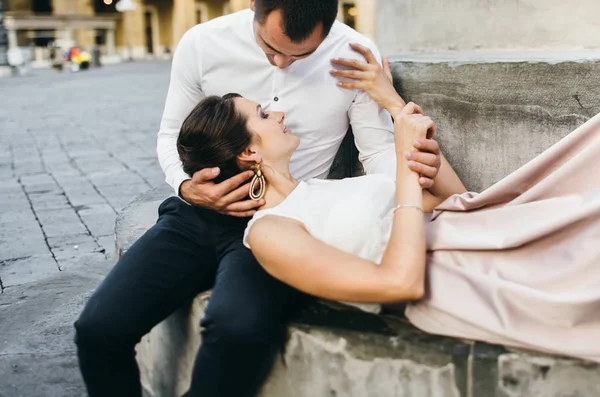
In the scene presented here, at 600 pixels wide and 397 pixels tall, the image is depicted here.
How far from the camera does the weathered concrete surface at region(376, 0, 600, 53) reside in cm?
265

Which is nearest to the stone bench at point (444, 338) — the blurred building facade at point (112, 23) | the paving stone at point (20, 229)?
the paving stone at point (20, 229)

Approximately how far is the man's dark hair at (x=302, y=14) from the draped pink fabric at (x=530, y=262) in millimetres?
709

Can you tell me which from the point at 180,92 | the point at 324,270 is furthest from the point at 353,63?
the point at 324,270

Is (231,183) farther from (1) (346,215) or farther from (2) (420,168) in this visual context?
(2) (420,168)

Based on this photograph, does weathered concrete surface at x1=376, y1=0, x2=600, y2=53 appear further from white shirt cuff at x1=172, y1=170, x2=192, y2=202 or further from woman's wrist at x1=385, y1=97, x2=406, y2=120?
white shirt cuff at x1=172, y1=170, x2=192, y2=202

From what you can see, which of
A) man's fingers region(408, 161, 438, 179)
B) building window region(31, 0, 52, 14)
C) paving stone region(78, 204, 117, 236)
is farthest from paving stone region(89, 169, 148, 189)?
building window region(31, 0, 52, 14)

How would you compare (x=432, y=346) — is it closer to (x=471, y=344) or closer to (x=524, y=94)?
(x=471, y=344)

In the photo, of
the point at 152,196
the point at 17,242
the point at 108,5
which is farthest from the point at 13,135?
the point at 108,5

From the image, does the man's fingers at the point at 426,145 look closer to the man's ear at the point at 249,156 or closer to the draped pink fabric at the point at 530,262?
the draped pink fabric at the point at 530,262

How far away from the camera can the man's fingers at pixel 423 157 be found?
2.02 m

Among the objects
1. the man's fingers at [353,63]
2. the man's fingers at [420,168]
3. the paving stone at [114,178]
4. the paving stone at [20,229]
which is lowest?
the paving stone at [114,178]

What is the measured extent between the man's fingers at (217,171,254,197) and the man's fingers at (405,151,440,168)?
486 mm

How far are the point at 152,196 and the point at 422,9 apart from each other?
4.92 feet

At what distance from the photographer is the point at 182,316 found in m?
2.22
